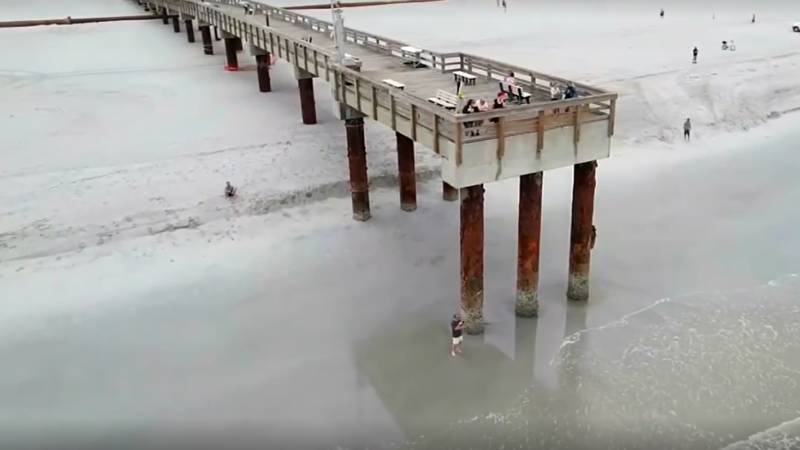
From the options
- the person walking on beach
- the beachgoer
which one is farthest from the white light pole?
the person walking on beach

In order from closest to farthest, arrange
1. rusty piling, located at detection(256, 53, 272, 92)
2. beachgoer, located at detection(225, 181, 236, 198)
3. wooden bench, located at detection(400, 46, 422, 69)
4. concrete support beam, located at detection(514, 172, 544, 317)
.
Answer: concrete support beam, located at detection(514, 172, 544, 317)
wooden bench, located at detection(400, 46, 422, 69)
beachgoer, located at detection(225, 181, 236, 198)
rusty piling, located at detection(256, 53, 272, 92)

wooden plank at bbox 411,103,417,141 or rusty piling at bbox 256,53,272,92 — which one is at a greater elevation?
wooden plank at bbox 411,103,417,141

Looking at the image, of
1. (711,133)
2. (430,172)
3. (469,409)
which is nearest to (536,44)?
(711,133)

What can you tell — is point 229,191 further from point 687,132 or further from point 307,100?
point 687,132

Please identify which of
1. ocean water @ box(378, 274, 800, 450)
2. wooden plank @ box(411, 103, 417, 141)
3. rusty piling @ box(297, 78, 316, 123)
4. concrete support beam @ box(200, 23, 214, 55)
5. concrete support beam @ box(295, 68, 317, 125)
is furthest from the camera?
concrete support beam @ box(200, 23, 214, 55)

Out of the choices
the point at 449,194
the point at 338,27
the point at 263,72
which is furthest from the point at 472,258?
the point at 263,72

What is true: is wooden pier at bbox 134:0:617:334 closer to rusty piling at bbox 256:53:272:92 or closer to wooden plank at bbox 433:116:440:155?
wooden plank at bbox 433:116:440:155

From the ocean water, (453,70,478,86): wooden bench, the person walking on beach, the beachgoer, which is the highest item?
(453,70,478,86): wooden bench

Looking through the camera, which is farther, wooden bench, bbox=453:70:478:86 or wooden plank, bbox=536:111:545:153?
wooden bench, bbox=453:70:478:86

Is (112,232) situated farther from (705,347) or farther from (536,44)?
(536,44)
